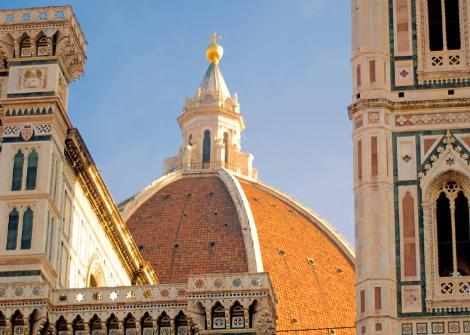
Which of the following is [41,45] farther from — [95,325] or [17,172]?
[95,325]

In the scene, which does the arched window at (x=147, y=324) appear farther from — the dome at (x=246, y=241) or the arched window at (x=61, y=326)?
the dome at (x=246, y=241)

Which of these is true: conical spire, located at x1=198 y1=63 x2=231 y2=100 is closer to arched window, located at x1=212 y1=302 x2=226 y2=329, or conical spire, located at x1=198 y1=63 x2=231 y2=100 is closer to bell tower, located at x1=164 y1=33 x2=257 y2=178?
bell tower, located at x1=164 y1=33 x2=257 y2=178

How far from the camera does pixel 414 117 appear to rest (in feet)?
111

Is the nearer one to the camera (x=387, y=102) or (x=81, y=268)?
(x=387, y=102)

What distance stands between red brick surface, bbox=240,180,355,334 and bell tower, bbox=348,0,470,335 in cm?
3730

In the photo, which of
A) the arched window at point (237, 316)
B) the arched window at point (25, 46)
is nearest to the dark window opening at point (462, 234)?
the arched window at point (237, 316)

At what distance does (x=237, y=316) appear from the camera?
33094mm

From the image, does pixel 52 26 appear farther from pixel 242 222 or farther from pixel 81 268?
pixel 242 222

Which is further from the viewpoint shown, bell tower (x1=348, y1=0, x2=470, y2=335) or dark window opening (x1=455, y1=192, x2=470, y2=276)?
dark window opening (x1=455, y1=192, x2=470, y2=276)

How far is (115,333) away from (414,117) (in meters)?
7.16

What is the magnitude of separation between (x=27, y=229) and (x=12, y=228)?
0.31m

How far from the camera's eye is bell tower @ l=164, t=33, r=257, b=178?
82.3 metres

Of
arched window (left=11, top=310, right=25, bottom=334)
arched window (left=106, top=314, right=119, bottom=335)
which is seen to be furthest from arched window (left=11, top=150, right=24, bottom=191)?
arched window (left=106, top=314, right=119, bottom=335)

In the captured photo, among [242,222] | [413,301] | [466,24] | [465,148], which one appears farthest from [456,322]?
[242,222]
